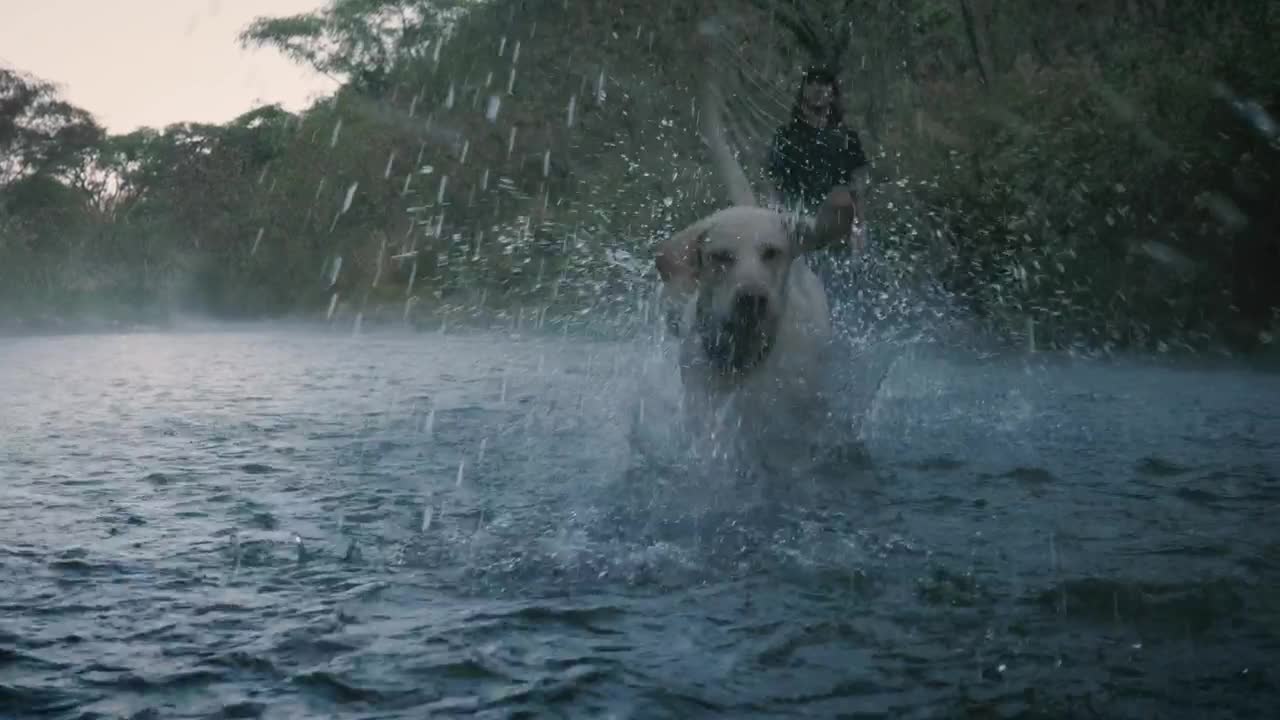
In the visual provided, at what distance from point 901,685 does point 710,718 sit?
1.54ft

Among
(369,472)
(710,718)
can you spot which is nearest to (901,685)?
(710,718)

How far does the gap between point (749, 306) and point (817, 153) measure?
1552 mm

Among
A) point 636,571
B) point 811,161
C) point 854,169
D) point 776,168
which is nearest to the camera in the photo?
point 636,571

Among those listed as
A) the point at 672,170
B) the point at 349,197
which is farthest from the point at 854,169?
the point at 349,197

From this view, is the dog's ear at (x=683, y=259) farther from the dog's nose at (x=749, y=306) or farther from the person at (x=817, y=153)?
the person at (x=817, y=153)

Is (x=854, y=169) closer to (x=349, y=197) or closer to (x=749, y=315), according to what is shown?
(x=749, y=315)

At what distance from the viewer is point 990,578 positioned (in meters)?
3.53

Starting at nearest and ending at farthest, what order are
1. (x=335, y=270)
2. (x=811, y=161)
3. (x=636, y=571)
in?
(x=636, y=571) < (x=811, y=161) < (x=335, y=270)

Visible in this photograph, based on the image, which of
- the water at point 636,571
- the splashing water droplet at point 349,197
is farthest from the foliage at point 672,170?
the water at point 636,571

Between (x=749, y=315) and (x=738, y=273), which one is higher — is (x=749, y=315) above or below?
below

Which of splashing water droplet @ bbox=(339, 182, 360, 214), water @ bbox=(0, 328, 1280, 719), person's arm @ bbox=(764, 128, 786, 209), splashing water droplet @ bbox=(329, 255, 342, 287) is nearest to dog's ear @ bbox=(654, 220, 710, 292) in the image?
water @ bbox=(0, 328, 1280, 719)

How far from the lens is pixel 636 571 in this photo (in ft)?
12.1

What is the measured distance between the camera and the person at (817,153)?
6.36 m

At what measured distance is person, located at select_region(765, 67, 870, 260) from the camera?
20.9ft
